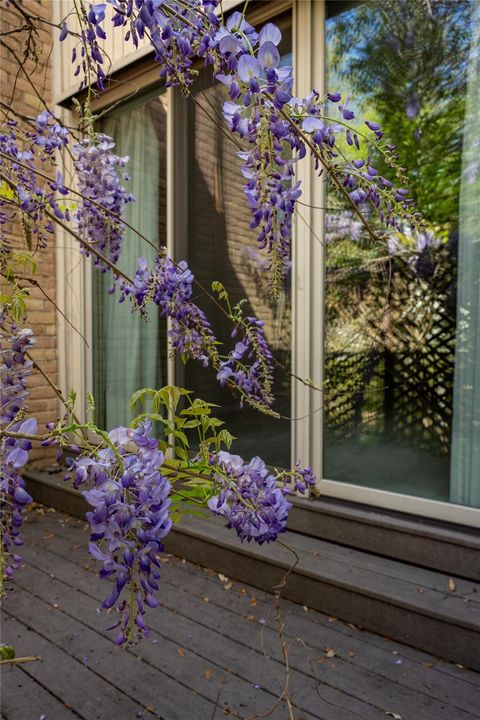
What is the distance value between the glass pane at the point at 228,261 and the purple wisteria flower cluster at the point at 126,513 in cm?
187

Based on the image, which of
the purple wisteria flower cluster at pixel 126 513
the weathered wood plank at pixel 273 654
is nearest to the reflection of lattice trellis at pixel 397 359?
the weathered wood plank at pixel 273 654

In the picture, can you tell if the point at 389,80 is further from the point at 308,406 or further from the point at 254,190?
the point at 254,190

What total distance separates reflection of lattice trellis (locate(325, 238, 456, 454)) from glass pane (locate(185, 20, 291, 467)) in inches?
10.2

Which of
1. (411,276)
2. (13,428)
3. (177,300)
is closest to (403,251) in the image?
(411,276)

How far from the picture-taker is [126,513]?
0.55 meters

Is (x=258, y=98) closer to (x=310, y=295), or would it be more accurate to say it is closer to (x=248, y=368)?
(x=248, y=368)

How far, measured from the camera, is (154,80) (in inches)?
117

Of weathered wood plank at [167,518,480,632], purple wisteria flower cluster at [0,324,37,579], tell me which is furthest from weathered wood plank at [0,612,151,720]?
purple wisteria flower cluster at [0,324,37,579]

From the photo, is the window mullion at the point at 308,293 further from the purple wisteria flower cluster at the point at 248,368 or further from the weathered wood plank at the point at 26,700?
the weathered wood plank at the point at 26,700

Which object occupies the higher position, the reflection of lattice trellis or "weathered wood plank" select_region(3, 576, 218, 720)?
the reflection of lattice trellis

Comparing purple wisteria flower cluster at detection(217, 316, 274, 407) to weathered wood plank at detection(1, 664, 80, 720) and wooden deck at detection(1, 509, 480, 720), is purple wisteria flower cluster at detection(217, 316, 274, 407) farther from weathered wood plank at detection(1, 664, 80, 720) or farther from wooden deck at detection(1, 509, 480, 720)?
weathered wood plank at detection(1, 664, 80, 720)

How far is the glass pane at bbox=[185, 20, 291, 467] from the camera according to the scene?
250 cm

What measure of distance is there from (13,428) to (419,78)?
6.62ft

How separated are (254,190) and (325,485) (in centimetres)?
176
